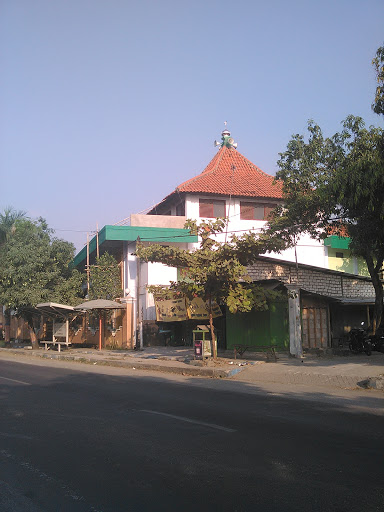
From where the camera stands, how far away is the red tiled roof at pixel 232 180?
3146cm

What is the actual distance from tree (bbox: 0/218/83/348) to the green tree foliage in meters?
1.81

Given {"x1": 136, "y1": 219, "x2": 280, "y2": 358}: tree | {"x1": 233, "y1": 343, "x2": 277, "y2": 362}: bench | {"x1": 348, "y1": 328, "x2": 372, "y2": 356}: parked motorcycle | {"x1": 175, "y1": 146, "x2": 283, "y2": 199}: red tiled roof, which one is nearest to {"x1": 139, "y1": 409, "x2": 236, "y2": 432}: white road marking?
{"x1": 136, "y1": 219, "x2": 280, "y2": 358}: tree

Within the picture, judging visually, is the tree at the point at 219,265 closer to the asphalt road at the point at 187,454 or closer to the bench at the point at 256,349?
the bench at the point at 256,349

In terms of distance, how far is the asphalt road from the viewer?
4.50 metres

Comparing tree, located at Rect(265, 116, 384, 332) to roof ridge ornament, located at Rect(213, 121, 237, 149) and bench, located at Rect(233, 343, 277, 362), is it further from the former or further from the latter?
roof ridge ornament, located at Rect(213, 121, 237, 149)

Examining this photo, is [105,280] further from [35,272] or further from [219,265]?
[219,265]

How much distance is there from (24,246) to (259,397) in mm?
21541

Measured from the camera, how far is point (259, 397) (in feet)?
35.7

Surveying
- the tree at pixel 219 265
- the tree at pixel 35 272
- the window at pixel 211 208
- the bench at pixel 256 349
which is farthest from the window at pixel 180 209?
the tree at pixel 219 265

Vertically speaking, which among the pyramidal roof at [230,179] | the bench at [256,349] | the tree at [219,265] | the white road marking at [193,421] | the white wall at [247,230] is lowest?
the white road marking at [193,421]

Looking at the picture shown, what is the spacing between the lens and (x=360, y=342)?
19.8 metres

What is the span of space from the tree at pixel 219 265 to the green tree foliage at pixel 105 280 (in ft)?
38.3

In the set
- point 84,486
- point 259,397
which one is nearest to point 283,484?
point 84,486

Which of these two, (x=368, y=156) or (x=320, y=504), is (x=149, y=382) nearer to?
(x=368, y=156)
